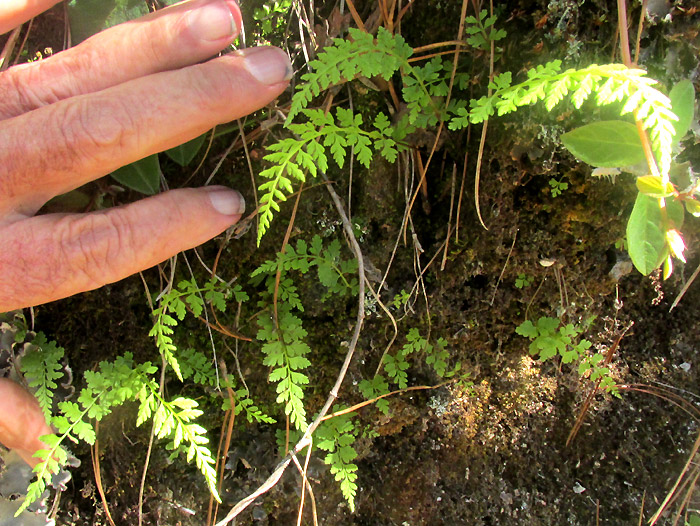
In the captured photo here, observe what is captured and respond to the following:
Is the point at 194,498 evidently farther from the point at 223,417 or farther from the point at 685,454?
the point at 685,454

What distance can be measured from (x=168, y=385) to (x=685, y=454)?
2.57 m

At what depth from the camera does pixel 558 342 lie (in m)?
2.17

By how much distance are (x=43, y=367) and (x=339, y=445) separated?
134 cm

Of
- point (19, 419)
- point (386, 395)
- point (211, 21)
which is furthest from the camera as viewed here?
point (386, 395)

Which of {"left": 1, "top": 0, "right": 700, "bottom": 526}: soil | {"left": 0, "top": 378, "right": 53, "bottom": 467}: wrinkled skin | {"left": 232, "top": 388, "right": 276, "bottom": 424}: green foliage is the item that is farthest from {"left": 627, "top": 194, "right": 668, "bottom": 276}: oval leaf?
{"left": 0, "top": 378, "right": 53, "bottom": 467}: wrinkled skin

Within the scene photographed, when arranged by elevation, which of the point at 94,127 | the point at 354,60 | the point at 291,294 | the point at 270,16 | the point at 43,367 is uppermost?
the point at 270,16

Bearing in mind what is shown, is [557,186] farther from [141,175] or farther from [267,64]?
[141,175]

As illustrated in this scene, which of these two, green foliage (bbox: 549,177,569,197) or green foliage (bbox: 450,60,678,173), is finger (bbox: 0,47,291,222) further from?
green foliage (bbox: 549,177,569,197)

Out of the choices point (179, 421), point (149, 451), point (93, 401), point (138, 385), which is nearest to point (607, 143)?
point (179, 421)

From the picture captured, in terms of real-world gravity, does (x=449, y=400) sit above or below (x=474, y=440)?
above

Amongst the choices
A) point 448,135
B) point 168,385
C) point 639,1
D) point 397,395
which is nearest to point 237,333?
point 168,385

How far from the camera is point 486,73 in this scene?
5.91 feet

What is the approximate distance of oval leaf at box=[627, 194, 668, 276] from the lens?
151 cm

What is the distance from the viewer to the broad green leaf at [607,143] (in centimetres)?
154
